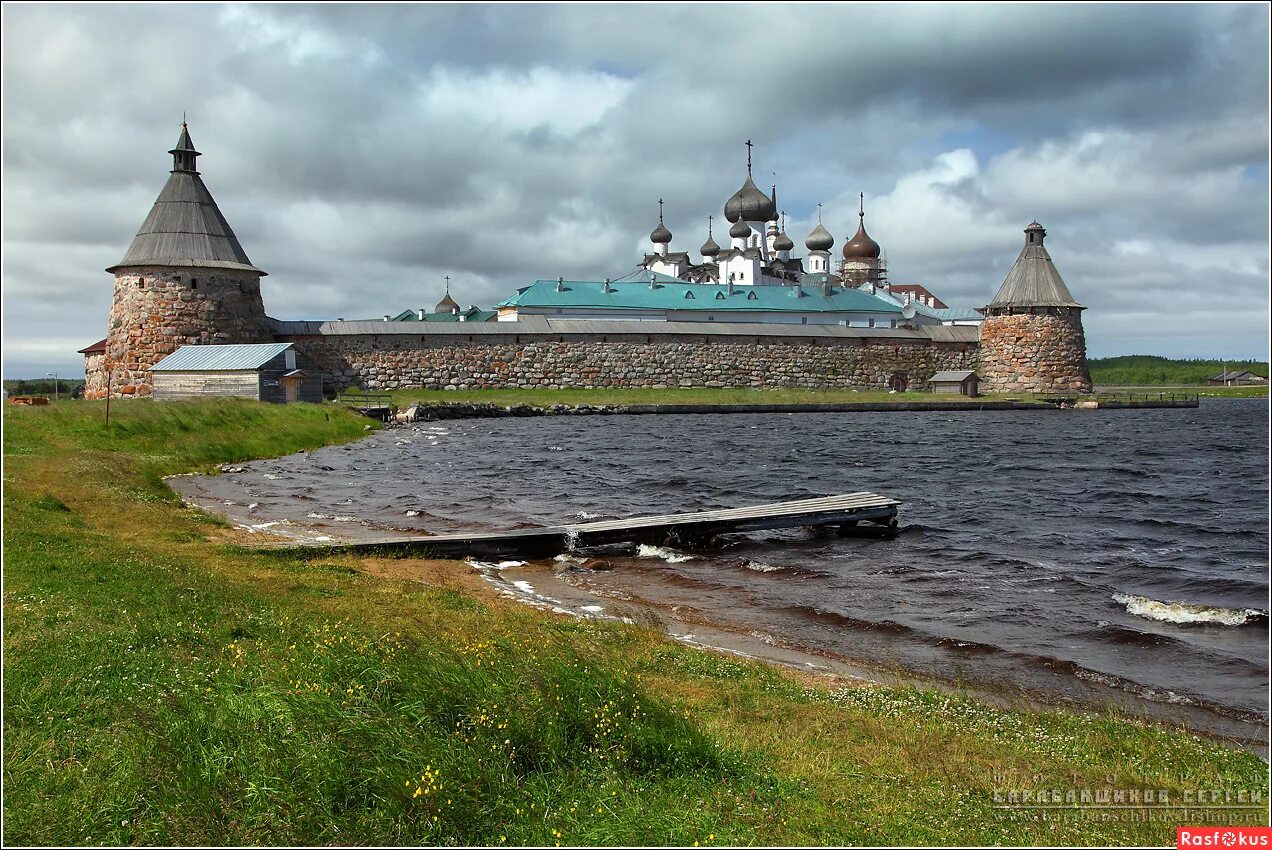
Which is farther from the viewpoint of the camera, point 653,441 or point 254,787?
point 653,441

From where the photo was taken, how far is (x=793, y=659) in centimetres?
662

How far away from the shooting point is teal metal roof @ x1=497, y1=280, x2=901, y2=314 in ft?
170

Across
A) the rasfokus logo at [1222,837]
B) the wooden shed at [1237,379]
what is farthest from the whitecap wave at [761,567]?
the wooden shed at [1237,379]

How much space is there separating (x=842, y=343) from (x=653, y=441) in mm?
24914

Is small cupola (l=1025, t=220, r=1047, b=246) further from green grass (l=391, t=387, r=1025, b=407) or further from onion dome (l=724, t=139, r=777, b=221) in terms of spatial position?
onion dome (l=724, t=139, r=777, b=221)

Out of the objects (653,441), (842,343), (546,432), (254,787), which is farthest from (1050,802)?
(842,343)

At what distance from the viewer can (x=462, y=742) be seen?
3.43 metres

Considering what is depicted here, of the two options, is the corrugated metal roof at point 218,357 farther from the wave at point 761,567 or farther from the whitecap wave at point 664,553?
the wave at point 761,567

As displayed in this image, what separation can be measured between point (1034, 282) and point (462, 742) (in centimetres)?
4828

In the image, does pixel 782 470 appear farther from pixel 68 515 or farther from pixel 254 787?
pixel 254 787

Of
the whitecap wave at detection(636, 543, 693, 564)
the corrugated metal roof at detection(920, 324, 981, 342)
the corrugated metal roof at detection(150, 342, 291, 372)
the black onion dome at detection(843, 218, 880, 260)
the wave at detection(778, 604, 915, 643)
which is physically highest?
the black onion dome at detection(843, 218, 880, 260)

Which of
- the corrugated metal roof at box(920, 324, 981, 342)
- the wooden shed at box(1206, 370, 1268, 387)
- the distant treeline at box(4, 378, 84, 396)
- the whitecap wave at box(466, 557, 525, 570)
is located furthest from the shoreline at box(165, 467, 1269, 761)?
the wooden shed at box(1206, 370, 1268, 387)

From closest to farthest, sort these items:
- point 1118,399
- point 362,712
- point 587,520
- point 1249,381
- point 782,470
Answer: point 362,712 → point 587,520 → point 782,470 → point 1118,399 → point 1249,381

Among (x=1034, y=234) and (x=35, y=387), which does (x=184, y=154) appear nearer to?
(x=35, y=387)
